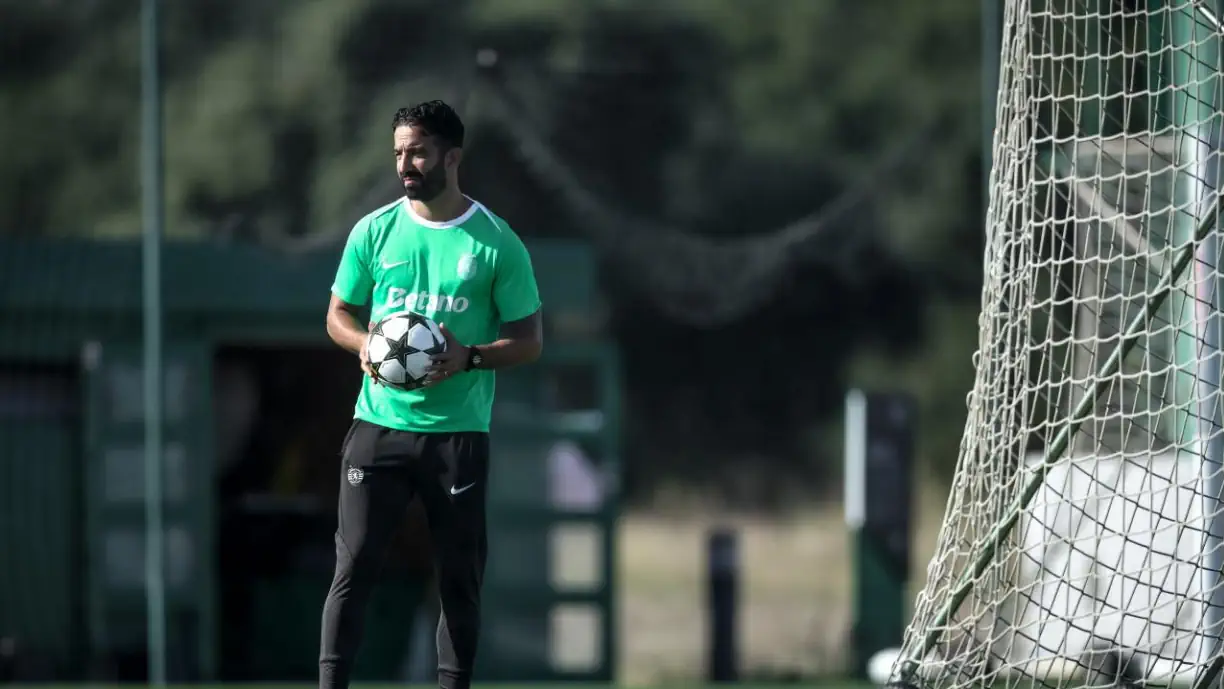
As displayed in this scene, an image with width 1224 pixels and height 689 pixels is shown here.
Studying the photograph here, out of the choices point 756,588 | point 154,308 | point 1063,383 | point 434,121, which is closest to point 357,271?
point 434,121

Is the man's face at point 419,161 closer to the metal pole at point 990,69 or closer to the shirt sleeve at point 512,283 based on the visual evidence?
A: the shirt sleeve at point 512,283

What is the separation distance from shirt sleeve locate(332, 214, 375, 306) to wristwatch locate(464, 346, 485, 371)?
39cm

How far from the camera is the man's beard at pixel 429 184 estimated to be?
16.1 feet

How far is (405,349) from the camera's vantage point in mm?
4742

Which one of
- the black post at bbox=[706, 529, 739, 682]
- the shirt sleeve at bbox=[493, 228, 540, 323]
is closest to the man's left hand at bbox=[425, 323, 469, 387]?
the shirt sleeve at bbox=[493, 228, 540, 323]

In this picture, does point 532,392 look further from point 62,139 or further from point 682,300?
point 62,139

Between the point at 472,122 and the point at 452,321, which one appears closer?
the point at 452,321

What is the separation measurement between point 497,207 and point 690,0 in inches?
66.2

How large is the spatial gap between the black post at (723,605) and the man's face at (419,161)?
5508mm

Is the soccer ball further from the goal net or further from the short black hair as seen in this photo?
the goal net

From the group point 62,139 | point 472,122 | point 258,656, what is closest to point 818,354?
point 472,122

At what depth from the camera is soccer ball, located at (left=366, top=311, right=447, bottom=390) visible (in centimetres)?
474

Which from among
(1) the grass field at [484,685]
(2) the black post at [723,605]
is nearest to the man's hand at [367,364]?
(1) the grass field at [484,685]

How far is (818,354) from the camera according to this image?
33.6 ft
